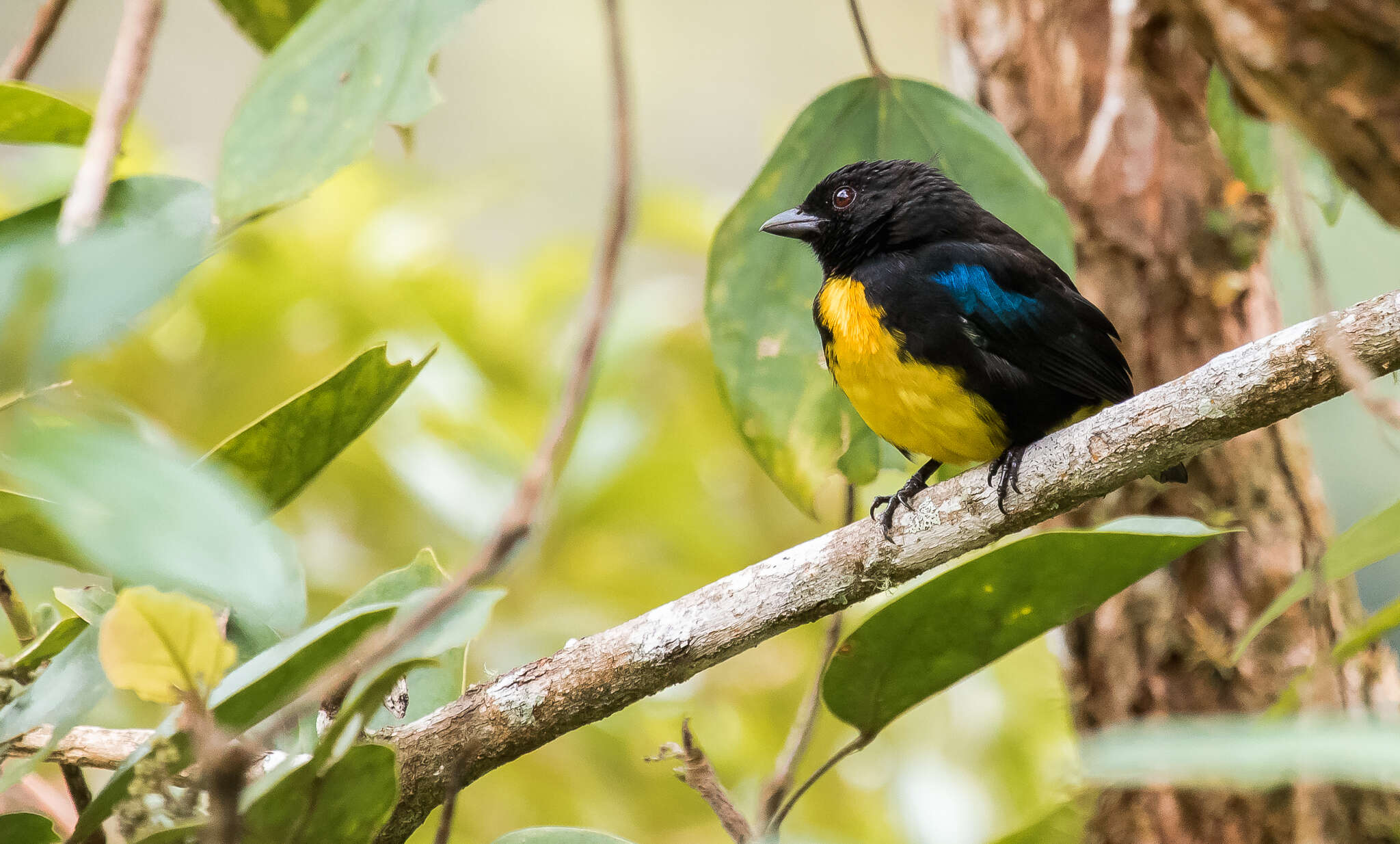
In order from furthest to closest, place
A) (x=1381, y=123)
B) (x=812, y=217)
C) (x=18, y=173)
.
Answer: (x=18, y=173)
(x=812, y=217)
(x=1381, y=123)

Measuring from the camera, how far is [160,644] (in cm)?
99

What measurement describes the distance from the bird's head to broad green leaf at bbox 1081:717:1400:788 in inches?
76.2

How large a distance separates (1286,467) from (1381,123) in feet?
5.17

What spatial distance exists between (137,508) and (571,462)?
2.11 m

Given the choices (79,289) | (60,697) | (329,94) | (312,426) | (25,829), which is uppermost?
(329,94)

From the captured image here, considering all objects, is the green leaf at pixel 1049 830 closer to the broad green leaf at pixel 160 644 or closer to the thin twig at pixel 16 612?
the broad green leaf at pixel 160 644

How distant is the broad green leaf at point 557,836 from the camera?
4.37ft

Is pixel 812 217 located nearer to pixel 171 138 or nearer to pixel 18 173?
pixel 18 173

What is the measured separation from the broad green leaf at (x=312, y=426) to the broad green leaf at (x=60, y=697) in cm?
28

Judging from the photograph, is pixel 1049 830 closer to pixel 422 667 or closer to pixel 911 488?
pixel 422 667

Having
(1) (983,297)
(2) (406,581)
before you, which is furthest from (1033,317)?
(2) (406,581)

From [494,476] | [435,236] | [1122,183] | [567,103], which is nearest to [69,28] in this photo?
[567,103]

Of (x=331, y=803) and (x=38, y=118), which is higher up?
(x=38, y=118)

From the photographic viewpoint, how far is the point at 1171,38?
8.32 ft
